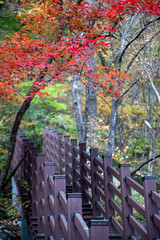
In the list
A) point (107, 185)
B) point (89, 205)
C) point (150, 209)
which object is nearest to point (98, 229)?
point (150, 209)

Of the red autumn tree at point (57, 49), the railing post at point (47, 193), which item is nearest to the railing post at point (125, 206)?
the railing post at point (47, 193)

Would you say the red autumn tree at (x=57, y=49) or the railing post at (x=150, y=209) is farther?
the red autumn tree at (x=57, y=49)

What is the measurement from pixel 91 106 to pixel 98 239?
9284 millimetres

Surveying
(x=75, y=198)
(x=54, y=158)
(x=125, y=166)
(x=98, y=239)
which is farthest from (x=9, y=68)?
(x=98, y=239)

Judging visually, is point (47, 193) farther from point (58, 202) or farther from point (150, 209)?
point (150, 209)

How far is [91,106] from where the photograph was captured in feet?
37.7

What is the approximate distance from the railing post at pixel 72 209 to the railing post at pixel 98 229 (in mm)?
756

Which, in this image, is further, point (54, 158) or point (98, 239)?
point (54, 158)

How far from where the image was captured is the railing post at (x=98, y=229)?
2.33 meters

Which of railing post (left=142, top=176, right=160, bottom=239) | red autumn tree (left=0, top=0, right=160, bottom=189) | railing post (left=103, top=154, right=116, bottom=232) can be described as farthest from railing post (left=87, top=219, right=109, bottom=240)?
red autumn tree (left=0, top=0, right=160, bottom=189)

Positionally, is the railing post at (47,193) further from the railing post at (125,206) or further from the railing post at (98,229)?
the railing post at (98,229)

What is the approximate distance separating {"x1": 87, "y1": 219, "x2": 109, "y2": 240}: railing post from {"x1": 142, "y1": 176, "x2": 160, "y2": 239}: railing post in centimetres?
155

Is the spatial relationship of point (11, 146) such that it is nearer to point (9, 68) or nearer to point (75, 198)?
point (9, 68)

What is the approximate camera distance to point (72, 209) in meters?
3.13
